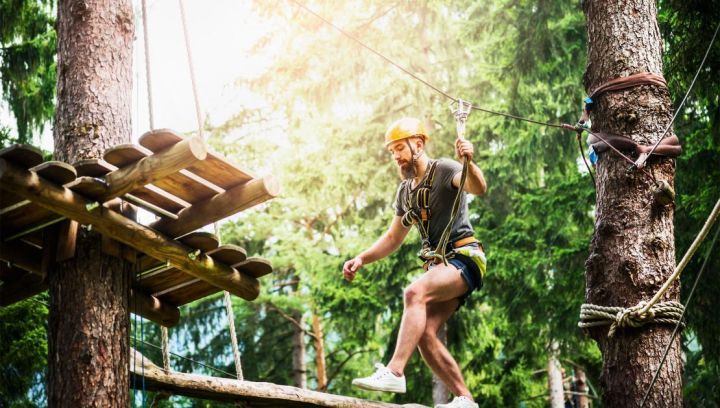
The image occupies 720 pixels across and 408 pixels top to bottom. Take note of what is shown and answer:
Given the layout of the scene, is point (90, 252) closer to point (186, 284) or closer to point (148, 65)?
point (186, 284)

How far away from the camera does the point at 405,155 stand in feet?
17.2

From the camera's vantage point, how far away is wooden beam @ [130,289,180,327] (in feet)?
17.3

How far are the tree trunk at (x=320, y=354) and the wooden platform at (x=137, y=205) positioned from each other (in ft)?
35.1

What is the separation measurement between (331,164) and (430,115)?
5.35 feet

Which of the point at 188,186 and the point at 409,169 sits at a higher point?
the point at 409,169

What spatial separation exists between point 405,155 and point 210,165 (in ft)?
4.82

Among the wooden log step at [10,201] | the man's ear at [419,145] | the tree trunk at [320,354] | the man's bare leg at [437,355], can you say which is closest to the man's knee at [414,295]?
the man's bare leg at [437,355]

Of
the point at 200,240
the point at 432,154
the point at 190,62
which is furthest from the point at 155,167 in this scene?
the point at 432,154

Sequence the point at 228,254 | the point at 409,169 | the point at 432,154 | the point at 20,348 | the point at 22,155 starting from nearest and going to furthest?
the point at 22,155
the point at 228,254
the point at 409,169
the point at 20,348
the point at 432,154

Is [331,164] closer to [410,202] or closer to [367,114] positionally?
[367,114]

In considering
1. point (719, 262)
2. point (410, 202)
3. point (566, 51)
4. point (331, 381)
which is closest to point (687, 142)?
point (719, 262)

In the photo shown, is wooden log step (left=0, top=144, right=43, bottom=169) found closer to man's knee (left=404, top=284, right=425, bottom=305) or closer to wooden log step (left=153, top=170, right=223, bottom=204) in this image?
wooden log step (left=153, top=170, right=223, bottom=204)

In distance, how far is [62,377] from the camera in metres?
4.23

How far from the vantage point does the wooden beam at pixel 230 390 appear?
15.7 ft
